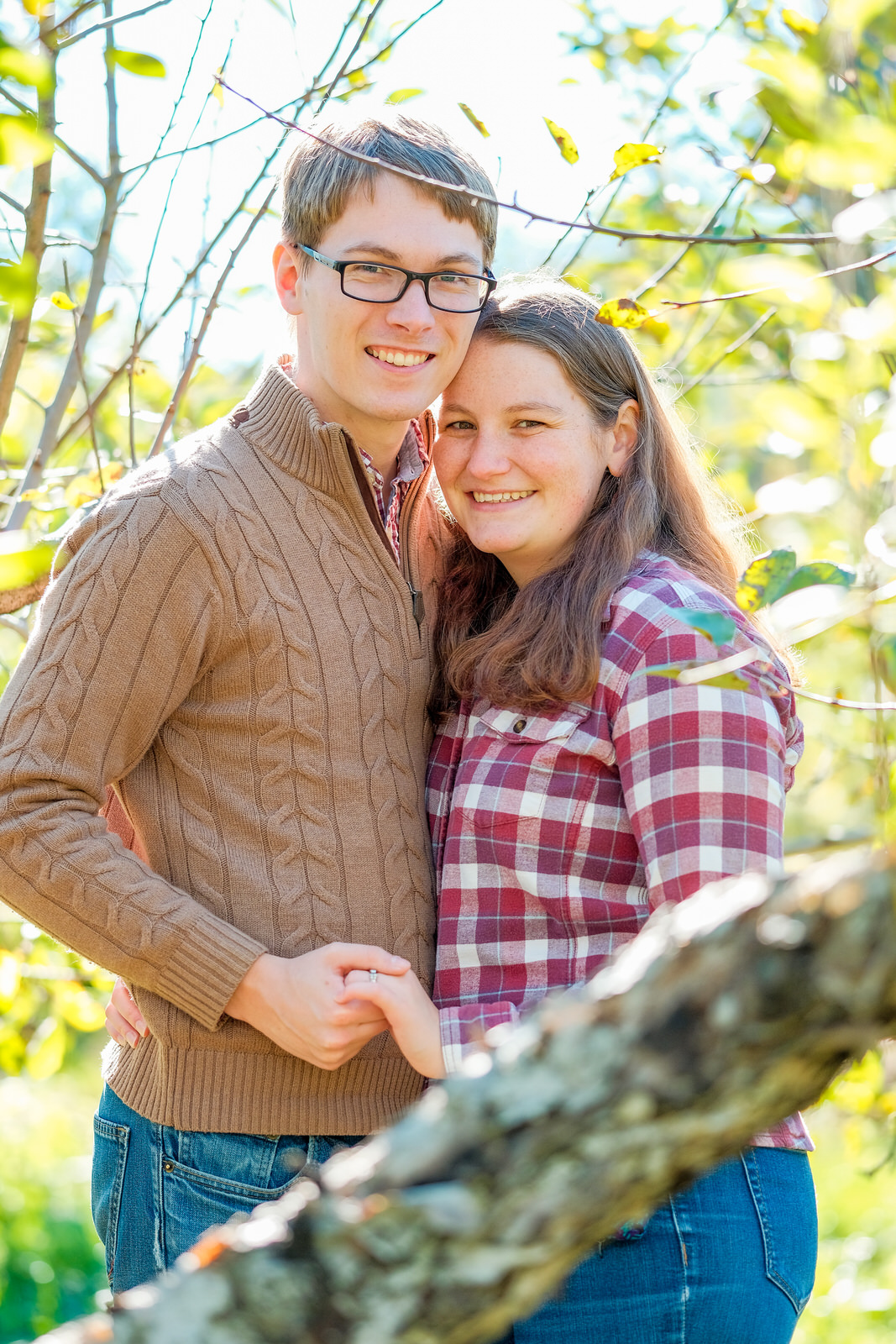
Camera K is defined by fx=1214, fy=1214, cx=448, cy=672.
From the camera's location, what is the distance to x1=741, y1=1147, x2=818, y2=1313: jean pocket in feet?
4.84

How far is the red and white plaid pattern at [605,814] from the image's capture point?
147cm

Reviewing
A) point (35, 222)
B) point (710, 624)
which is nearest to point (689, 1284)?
point (710, 624)

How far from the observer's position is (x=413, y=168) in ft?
5.68

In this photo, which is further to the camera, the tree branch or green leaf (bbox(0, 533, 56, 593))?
the tree branch

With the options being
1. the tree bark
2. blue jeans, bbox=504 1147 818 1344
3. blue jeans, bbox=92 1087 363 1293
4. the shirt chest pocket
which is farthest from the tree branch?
blue jeans, bbox=504 1147 818 1344

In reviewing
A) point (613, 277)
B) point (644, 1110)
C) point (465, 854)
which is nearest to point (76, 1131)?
point (613, 277)

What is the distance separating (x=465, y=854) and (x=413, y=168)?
98cm

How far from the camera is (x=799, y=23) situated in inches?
69.6

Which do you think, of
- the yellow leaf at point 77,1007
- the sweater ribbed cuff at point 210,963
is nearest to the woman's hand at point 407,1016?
the sweater ribbed cuff at point 210,963

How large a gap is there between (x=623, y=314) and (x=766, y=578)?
639 mm

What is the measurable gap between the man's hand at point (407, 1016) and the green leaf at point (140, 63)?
1.05 metres

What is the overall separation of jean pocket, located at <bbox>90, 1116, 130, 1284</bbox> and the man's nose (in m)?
1.20

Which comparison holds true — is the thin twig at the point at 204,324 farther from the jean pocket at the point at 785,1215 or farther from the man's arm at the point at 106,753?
the jean pocket at the point at 785,1215

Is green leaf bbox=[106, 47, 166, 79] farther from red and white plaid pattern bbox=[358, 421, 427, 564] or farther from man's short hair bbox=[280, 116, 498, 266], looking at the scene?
red and white plaid pattern bbox=[358, 421, 427, 564]
